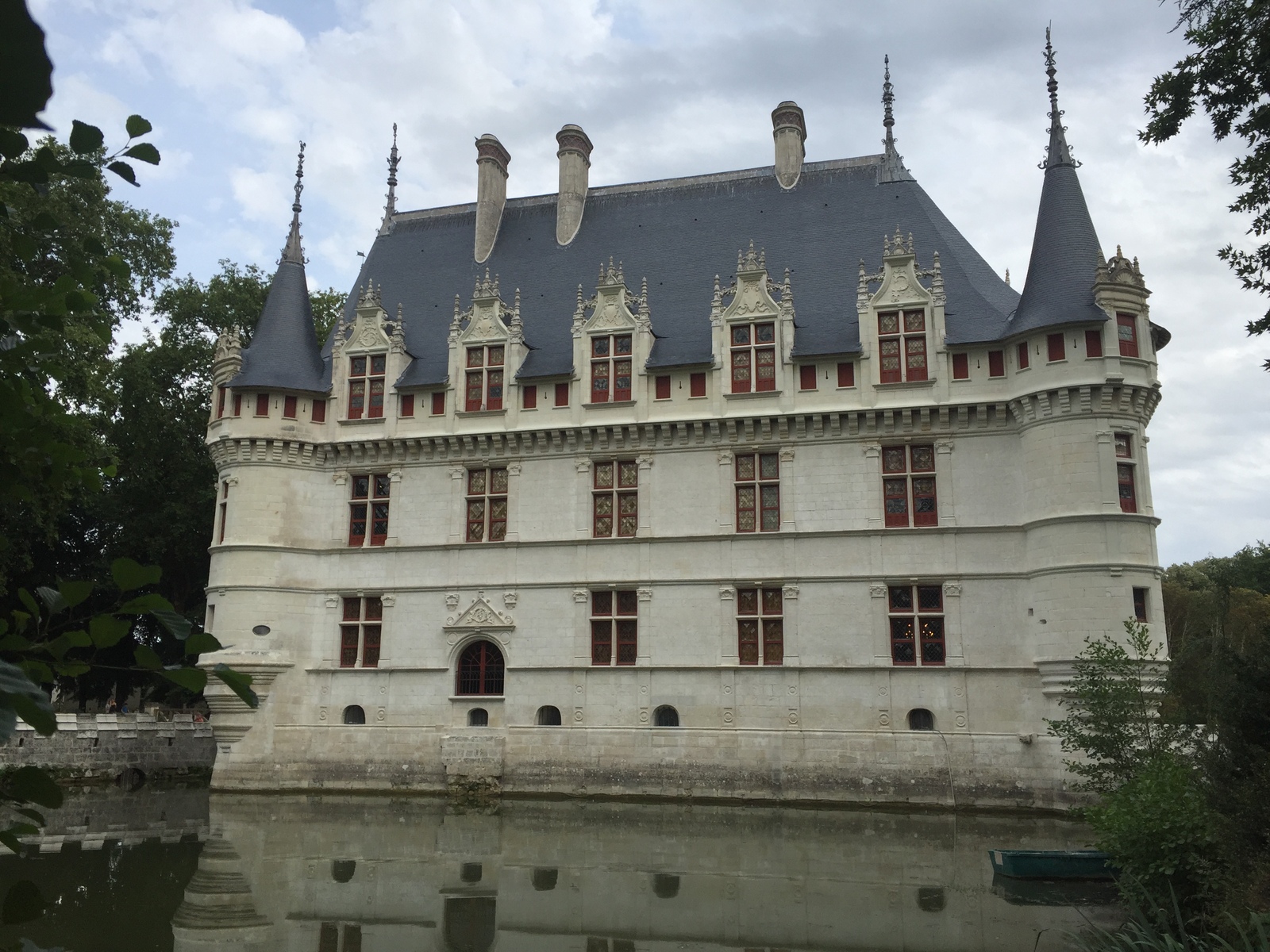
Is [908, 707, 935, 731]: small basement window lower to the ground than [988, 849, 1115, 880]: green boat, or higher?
higher

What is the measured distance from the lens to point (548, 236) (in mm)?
32312

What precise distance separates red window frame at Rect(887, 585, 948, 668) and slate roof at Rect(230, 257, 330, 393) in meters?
16.6

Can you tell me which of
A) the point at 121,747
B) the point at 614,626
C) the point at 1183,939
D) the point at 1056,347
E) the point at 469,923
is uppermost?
the point at 1056,347

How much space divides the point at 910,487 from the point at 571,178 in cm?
1478

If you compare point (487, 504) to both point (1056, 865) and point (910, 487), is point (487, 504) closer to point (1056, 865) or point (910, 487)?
point (910, 487)

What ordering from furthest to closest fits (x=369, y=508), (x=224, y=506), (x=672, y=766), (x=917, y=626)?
(x=224, y=506), (x=369, y=508), (x=672, y=766), (x=917, y=626)

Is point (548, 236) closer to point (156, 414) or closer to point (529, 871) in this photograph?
point (156, 414)

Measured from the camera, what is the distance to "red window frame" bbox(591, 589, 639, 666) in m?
26.2

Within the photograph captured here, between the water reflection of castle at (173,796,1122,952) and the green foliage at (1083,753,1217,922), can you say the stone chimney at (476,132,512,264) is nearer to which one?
the water reflection of castle at (173,796,1122,952)

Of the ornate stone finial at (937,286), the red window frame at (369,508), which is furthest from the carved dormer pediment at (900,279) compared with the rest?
the red window frame at (369,508)

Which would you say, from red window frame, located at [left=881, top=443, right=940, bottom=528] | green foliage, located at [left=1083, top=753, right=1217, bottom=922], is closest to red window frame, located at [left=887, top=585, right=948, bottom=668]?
red window frame, located at [left=881, top=443, right=940, bottom=528]

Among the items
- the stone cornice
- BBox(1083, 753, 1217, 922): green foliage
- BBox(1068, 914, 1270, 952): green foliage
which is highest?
the stone cornice

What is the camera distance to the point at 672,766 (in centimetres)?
2489

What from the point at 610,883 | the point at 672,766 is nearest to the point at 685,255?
the point at 672,766
